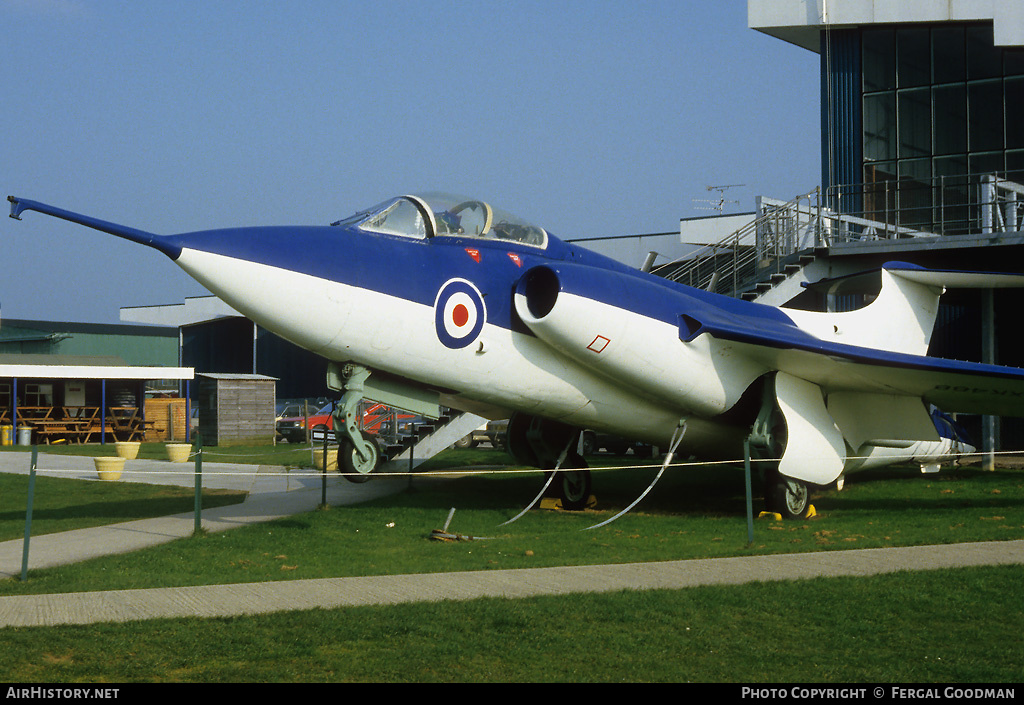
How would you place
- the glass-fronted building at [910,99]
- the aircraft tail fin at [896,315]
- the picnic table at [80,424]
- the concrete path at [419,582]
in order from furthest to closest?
1. the picnic table at [80,424]
2. the glass-fronted building at [910,99]
3. the aircraft tail fin at [896,315]
4. the concrete path at [419,582]

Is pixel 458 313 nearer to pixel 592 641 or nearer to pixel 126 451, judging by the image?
pixel 592 641

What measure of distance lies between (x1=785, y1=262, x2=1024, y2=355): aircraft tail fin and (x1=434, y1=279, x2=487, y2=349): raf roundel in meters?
6.06

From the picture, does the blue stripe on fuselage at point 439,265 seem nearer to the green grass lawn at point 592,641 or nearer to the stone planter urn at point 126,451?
the green grass lawn at point 592,641

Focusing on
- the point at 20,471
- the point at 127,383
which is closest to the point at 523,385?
the point at 20,471

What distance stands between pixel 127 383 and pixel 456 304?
34.2 m

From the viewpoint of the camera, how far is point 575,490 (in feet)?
48.3

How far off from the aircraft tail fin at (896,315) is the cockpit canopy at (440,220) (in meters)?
5.50

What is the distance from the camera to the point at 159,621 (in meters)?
7.00

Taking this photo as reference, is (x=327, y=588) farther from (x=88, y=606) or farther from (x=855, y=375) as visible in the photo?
(x=855, y=375)

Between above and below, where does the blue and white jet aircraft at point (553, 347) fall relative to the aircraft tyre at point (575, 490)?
above

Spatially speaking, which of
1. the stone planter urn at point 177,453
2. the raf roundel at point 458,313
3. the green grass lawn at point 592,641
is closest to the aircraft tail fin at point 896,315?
the raf roundel at point 458,313

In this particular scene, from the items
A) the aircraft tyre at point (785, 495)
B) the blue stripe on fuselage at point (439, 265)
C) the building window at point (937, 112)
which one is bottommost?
the aircraft tyre at point (785, 495)

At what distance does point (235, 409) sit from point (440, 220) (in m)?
24.3

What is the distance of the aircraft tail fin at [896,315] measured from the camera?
50.0 feet
